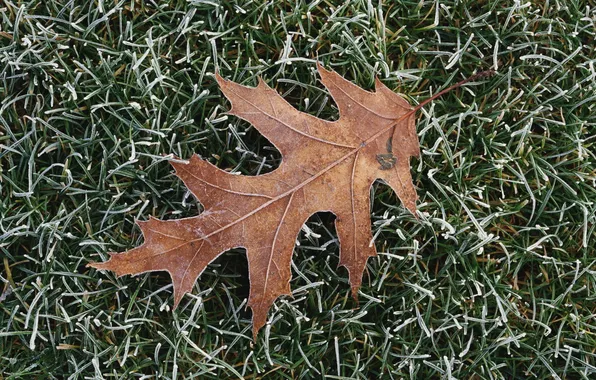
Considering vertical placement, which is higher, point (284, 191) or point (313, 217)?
point (284, 191)

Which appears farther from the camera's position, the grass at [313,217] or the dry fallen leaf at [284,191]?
the grass at [313,217]

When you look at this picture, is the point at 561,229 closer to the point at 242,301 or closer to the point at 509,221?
the point at 509,221

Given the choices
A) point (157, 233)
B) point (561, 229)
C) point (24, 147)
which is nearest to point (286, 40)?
point (157, 233)

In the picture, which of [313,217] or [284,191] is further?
[313,217]

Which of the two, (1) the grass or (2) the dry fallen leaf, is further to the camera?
(1) the grass
